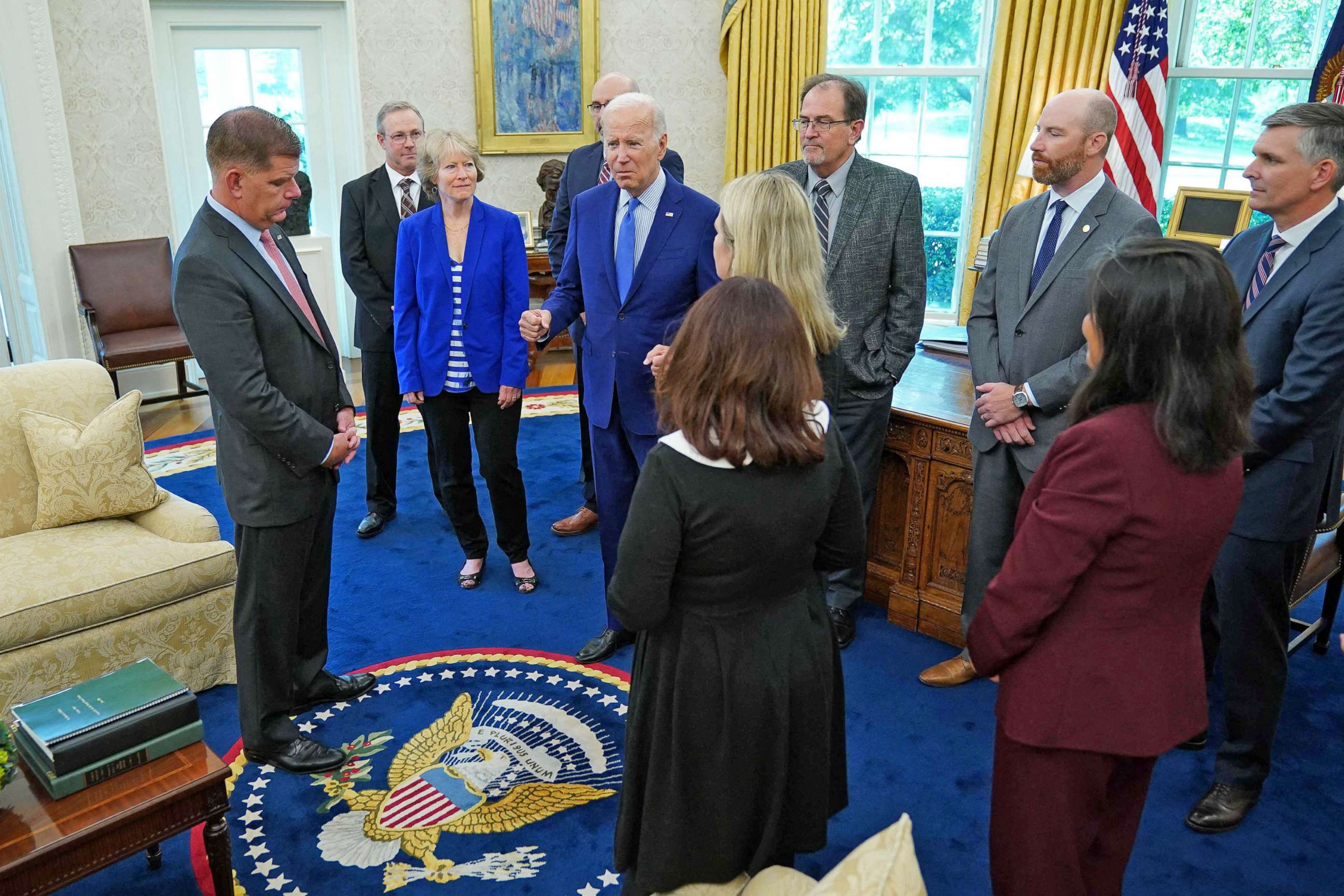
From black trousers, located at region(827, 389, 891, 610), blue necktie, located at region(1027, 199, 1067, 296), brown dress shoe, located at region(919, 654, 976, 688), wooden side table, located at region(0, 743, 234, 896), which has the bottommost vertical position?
brown dress shoe, located at region(919, 654, 976, 688)

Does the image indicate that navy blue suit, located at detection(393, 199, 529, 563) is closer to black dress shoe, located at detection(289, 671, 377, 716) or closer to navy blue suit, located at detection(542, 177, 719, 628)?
navy blue suit, located at detection(542, 177, 719, 628)

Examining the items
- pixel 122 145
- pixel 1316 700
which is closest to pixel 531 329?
pixel 1316 700

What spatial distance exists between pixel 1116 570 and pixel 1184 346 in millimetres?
369

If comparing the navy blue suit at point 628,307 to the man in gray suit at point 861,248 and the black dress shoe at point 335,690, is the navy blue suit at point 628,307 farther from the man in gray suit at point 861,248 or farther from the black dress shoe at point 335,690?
the black dress shoe at point 335,690

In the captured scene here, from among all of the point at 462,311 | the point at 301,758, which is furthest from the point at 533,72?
the point at 301,758

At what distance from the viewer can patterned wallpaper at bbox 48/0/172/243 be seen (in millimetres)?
5629

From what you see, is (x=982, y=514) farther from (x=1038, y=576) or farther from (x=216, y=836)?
(x=216, y=836)

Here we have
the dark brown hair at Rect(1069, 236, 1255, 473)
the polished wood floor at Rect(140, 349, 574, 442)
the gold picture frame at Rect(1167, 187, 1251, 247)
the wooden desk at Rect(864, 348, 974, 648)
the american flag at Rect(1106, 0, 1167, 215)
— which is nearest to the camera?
the dark brown hair at Rect(1069, 236, 1255, 473)

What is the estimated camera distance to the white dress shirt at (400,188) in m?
4.10

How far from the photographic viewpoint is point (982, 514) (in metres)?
3.00

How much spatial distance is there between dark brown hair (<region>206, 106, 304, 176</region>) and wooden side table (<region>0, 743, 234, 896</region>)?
1306mm

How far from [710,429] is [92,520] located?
2.59 metres

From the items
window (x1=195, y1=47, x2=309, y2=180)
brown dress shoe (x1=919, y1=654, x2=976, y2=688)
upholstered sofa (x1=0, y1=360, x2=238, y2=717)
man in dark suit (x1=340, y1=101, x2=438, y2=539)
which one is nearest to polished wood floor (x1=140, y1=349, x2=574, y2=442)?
man in dark suit (x1=340, y1=101, x2=438, y2=539)

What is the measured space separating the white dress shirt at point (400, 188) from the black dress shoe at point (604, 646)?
1.97 metres
